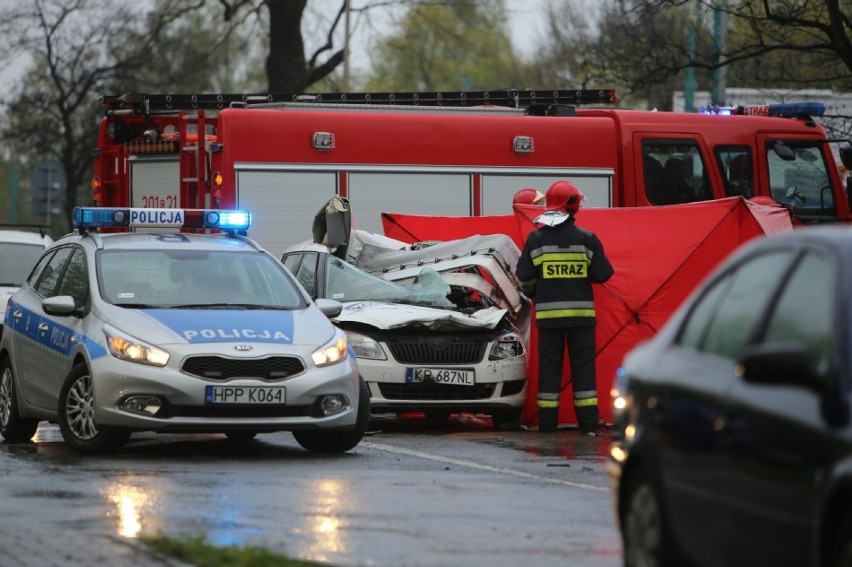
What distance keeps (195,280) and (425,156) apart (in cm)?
648

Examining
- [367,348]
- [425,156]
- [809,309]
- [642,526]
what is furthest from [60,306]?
[809,309]

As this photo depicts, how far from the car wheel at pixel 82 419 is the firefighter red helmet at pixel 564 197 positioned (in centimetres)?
415

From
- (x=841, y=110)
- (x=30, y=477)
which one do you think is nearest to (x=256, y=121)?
(x=30, y=477)

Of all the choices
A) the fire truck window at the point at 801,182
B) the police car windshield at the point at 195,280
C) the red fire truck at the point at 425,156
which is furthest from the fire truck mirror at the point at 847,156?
the police car windshield at the point at 195,280

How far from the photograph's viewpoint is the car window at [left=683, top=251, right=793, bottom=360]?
6.04 meters

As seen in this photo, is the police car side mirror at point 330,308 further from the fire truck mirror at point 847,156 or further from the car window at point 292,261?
the fire truck mirror at point 847,156

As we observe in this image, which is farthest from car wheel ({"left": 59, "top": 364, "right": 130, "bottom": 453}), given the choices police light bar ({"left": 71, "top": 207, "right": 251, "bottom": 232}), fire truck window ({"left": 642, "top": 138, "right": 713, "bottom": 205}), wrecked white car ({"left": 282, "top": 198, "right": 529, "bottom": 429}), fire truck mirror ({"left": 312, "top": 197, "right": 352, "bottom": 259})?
fire truck window ({"left": 642, "top": 138, "right": 713, "bottom": 205})

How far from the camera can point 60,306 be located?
12.3 m

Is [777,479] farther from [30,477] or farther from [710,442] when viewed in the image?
[30,477]

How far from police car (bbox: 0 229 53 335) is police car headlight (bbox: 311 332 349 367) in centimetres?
Answer: 1149

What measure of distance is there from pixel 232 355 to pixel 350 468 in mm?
1011

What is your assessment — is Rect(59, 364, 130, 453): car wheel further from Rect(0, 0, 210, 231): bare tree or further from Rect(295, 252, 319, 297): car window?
Rect(0, 0, 210, 231): bare tree

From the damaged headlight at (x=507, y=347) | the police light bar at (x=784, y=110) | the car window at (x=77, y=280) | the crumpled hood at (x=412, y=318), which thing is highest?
the police light bar at (x=784, y=110)

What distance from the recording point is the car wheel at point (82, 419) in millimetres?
12008
